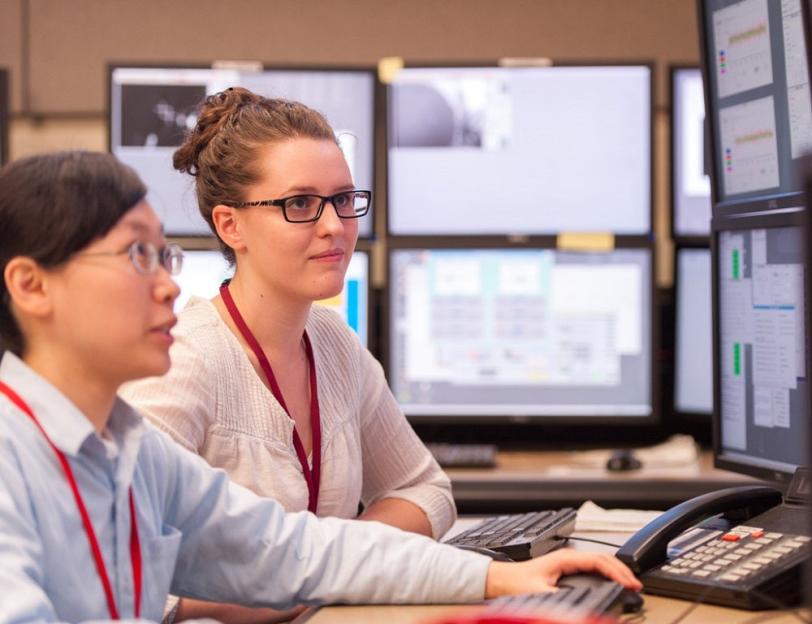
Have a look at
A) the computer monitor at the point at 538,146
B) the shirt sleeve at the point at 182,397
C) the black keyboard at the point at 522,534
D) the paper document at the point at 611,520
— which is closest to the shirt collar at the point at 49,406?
the shirt sleeve at the point at 182,397

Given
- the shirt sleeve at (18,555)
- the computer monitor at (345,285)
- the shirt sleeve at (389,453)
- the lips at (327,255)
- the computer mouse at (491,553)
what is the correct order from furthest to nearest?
the computer monitor at (345,285) < the shirt sleeve at (389,453) < the lips at (327,255) < the computer mouse at (491,553) < the shirt sleeve at (18,555)

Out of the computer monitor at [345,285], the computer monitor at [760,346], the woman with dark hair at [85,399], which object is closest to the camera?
the woman with dark hair at [85,399]

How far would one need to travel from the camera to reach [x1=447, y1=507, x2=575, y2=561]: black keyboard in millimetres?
1453

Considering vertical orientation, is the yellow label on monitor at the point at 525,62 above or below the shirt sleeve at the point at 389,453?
above

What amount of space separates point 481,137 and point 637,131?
1.23 feet

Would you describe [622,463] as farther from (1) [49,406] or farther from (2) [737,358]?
(1) [49,406]

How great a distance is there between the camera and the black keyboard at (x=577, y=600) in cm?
108

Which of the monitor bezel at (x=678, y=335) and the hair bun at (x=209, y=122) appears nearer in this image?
the hair bun at (x=209, y=122)

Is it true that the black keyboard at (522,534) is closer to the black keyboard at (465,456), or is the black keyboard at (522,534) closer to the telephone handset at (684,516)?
the telephone handset at (684,516)

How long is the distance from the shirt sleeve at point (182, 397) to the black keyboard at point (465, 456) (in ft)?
3.75

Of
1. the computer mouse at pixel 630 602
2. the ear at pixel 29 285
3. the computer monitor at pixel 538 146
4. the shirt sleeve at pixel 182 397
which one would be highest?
the computer monitor at pixel 538 146

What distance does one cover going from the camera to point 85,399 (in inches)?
42.5

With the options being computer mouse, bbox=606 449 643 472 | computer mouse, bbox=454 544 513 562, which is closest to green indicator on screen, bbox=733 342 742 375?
computer mouse, bbox=454 544 513 562

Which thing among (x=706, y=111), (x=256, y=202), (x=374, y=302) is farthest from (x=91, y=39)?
(x=706, y=111)
